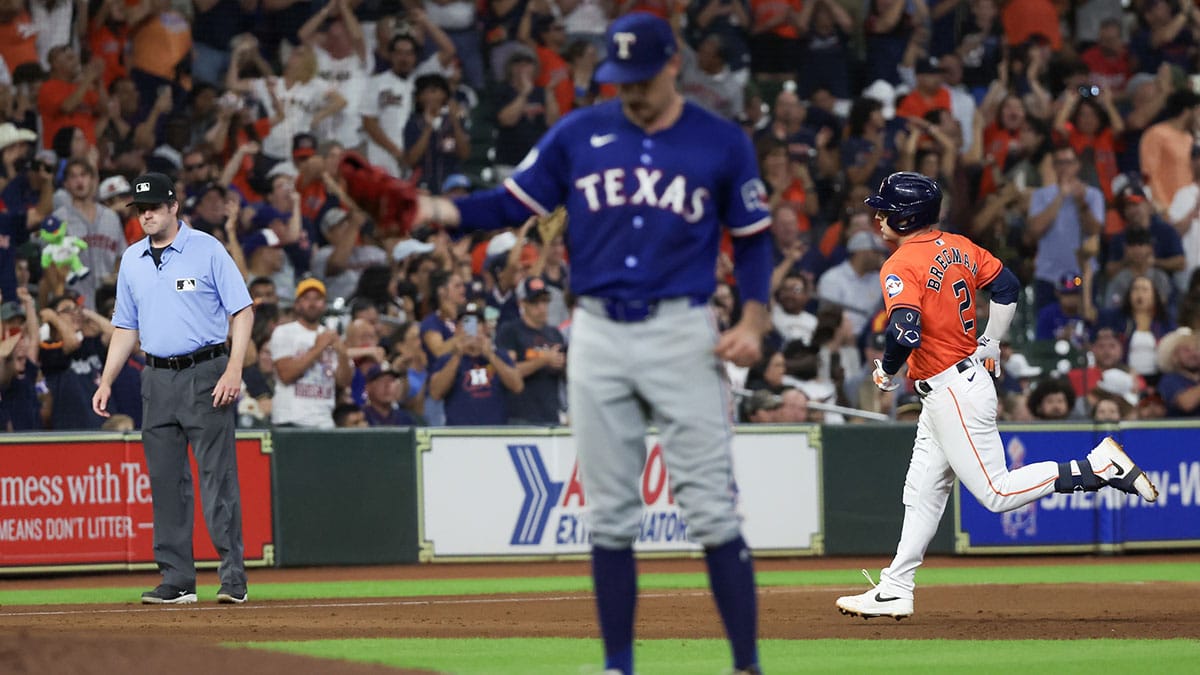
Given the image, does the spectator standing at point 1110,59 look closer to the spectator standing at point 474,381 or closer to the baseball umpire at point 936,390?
the spectator standing at point 474,381

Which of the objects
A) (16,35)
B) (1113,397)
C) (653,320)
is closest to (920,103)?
(1113,397)

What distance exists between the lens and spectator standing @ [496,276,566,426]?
14.3m

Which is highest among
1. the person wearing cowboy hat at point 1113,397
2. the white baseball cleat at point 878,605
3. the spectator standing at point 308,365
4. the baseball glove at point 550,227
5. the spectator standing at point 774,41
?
the spectator standing at point 774,41

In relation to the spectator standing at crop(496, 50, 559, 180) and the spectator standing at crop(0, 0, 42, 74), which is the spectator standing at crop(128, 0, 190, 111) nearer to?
the spectator standing at crop(0, 0, 42, 74)

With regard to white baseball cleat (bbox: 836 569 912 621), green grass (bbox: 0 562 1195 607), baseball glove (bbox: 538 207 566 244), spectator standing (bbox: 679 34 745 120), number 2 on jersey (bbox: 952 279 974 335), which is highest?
spectator standing (bbox: 679 34 745 120)

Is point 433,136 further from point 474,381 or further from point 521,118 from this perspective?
point 474,381

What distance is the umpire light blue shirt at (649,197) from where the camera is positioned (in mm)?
5629

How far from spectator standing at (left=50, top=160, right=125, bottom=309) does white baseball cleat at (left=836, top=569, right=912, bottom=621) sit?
804 cm

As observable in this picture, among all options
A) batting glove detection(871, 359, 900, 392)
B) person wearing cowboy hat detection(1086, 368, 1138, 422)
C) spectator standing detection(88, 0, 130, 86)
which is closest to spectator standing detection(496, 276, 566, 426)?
person wearing cowboy hat detection(1086, 368, 1138, 422)

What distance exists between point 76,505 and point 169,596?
3.45 metres

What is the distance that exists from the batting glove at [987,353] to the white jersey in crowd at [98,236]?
8194mm

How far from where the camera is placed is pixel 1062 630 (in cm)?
860

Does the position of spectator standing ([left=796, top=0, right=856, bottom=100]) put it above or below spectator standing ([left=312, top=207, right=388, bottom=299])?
above

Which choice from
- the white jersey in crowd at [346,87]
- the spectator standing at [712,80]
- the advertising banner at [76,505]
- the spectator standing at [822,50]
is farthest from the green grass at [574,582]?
the spectator standing at [822,50]
